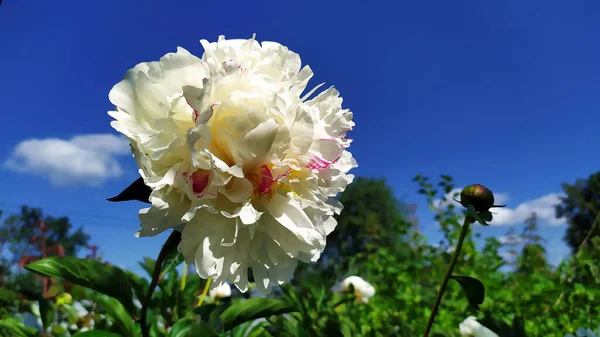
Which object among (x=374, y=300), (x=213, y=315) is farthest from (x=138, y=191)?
(x=374, y=300)

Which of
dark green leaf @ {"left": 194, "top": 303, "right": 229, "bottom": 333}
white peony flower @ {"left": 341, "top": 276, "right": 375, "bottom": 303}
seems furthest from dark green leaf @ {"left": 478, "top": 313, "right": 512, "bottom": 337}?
white peony flower @ {"left": 341, "top": 276, "right": 375, "bottom": 303}

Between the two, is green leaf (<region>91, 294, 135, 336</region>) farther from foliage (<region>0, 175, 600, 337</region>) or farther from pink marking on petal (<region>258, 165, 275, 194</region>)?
pink marking on petal (<region>258, 165, 275, 194</region>)

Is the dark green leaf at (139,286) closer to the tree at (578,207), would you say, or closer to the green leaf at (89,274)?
the green leaf at (89,274)

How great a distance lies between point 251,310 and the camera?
31.8 inches

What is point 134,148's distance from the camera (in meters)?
0.61

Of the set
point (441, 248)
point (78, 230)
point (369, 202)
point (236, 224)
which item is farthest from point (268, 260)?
point (369, 202)

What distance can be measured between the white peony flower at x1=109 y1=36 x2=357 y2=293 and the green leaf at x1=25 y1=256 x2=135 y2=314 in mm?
135

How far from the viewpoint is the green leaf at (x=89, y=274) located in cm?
64

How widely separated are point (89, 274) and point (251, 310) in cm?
27

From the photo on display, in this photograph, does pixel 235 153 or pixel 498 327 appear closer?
pixel 235 153

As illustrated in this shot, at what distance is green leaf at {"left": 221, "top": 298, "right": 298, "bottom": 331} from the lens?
801mm

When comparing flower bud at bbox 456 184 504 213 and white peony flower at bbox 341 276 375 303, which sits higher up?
white peony flower at bbox 341 276 375 303

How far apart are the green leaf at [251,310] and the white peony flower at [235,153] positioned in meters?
0.14

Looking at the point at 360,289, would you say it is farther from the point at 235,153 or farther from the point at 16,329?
the point at 235,153
